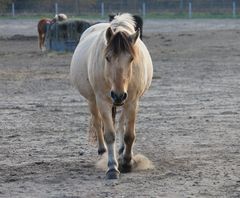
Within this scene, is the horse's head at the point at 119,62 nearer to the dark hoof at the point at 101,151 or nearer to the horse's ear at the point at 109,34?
the horse's ear at the point at 109,34

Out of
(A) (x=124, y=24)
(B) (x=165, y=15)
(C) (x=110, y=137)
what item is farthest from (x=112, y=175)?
(B) (x=165, y=15)

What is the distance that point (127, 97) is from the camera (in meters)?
8.45

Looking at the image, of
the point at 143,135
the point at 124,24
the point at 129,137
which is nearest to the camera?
the point at 124,24

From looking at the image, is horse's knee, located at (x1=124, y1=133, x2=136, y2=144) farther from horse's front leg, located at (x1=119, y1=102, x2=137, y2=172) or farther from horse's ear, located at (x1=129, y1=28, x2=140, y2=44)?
horse's ear, located at (x1=129, y1=28, x2=140, y2=44)

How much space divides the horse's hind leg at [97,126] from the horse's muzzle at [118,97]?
181cm

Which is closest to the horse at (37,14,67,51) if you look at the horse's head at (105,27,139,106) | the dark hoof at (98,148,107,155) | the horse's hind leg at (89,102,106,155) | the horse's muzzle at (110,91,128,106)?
the horse's hind leg at (89,102,106,155)

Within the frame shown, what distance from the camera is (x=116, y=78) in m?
8.02

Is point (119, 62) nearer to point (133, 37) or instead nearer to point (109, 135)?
point (133, 37)

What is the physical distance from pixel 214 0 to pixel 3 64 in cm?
3588

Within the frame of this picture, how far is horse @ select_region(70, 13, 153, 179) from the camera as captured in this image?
26.5 feet

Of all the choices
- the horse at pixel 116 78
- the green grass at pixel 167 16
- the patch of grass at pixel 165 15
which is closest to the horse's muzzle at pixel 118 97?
the horse at pixel 116 78

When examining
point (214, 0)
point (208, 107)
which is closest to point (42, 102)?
point (208, 107)

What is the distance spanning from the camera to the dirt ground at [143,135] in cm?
801

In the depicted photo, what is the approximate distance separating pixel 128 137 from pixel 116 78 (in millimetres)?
1177
